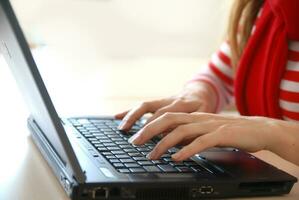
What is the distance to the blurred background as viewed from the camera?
1.51 metres

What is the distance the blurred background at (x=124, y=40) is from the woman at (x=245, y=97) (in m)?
0.31

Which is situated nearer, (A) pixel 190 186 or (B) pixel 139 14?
(A) pixel 190 186

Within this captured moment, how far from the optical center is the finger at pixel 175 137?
0.63 meters

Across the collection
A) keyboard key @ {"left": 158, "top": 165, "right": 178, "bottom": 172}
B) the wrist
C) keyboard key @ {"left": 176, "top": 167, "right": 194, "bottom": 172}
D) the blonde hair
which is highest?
the blonde hair

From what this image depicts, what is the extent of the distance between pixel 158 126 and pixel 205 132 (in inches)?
2.5

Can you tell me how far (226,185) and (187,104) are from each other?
35cm

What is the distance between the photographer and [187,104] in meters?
0.91

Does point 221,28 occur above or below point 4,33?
below

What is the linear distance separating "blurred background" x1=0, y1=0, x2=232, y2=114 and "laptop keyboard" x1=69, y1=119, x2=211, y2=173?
22.7 inches

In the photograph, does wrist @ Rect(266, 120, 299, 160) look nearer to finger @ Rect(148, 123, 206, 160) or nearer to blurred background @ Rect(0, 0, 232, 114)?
finger @ Rect(148, 123, 206, 160)

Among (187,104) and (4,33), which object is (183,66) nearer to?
(187,104)

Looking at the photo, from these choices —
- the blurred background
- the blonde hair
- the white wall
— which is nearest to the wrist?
the blonde hair

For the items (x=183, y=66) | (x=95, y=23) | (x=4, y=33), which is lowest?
(x=183, y=66)

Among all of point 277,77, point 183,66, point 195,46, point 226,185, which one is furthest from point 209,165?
point 195,46
